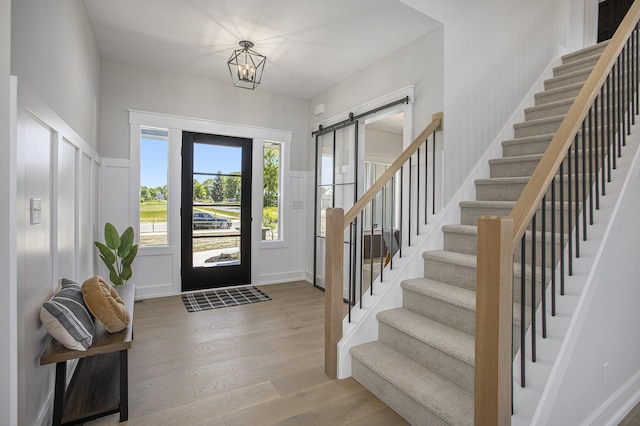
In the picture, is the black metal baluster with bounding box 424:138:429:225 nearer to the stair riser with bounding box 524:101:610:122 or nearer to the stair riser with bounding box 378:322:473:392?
the stair riser with bounding box 378:322:473:392

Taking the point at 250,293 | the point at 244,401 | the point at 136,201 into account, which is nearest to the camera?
the point at 244,401

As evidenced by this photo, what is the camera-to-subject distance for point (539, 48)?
12.2 feet

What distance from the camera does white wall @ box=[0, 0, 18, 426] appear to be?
1.34 metres

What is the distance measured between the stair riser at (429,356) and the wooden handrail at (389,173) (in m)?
0.84

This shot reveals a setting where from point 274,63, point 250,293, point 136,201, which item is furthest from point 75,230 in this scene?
point 274,63

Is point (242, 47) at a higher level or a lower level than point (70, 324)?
higher

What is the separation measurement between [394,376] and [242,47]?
3.40 m

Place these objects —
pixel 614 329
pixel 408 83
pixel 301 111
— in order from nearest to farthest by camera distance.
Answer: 1. pixel 614 329
2. pixel 408 83
3. pixel 301 111

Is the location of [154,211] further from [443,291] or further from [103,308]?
[443,291]

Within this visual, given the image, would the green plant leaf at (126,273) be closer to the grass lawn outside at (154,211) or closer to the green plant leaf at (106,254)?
the green plant leaf at (106,254)

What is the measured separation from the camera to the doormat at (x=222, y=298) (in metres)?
3.90

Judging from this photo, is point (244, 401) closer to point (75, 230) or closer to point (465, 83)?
point (75, 230)

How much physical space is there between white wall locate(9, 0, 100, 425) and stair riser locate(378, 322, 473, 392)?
2.02 metres

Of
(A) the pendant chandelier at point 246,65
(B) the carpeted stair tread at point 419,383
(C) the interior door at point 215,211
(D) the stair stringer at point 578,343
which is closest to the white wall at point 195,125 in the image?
(C) the interior door at point 215,211
